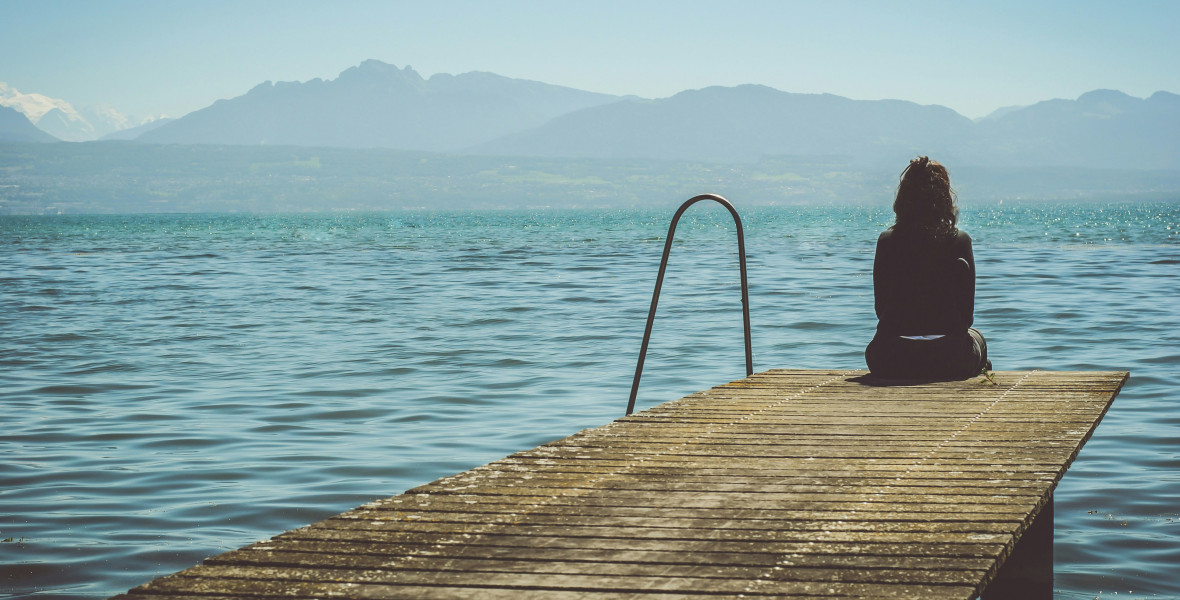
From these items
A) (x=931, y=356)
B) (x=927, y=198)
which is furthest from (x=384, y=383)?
(x=927, y=198)

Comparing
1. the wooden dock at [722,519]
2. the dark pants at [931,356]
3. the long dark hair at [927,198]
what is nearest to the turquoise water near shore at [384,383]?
the dark pants at [931,356]

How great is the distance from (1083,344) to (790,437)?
1172cm

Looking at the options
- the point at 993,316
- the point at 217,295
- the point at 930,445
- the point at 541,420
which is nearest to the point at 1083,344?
the point at 993,316

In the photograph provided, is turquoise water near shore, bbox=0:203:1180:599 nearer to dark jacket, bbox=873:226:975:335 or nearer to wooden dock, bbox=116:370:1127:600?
wooden dock, bbox=116:370:1127:600

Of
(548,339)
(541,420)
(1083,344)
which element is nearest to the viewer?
(541,420)

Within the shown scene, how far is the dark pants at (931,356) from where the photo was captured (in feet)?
26.4

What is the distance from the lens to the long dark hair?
7.41m

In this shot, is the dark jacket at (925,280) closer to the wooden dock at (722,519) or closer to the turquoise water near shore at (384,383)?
the wooden dock at (722,519)

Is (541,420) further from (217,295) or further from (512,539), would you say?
(217,295)

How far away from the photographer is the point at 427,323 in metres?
19.9

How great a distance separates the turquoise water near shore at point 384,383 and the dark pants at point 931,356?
47.5 inches

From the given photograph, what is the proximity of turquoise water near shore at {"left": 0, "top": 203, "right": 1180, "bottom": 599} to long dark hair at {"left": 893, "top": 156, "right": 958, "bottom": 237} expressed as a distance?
7.01 feet

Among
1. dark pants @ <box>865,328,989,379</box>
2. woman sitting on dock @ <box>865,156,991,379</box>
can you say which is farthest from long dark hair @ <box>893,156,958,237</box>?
dark pants @ <box>865,328,989,379</box>

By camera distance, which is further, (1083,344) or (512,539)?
(1083,344)
